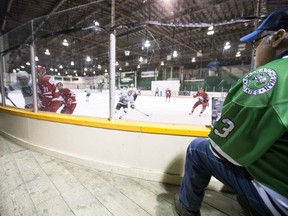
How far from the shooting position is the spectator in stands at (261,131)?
1.70ft

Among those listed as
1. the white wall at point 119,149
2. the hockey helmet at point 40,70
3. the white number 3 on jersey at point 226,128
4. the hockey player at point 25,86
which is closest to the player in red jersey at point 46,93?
the hockey helmet at point 40,70

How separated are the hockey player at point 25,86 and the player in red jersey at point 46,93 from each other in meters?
0.15

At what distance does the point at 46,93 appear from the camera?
2.41 m

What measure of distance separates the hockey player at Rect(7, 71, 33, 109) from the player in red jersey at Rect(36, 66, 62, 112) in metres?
0.15

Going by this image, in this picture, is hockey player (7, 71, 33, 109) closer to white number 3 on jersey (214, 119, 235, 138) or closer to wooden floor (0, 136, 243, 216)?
wooden floor (0, 136, 243, 216)

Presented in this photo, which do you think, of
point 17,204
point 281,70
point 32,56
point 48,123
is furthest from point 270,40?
point 32,56

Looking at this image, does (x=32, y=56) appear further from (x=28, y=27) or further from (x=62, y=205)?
(x=62, y=205)

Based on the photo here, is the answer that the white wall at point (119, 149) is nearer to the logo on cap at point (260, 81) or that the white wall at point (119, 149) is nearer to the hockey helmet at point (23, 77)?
the hockey helmet at point (23, 77)

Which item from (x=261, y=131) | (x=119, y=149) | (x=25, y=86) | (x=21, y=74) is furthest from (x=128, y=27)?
(x=21, y=74)

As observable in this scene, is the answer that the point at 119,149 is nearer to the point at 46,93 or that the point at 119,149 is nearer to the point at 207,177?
the point at 207,177

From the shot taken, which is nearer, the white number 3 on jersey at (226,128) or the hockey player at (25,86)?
the white number 3 on jersey at (226,128)

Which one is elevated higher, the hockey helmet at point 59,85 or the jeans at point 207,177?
the hockey helmet at point 59,85

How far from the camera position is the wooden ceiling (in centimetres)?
167

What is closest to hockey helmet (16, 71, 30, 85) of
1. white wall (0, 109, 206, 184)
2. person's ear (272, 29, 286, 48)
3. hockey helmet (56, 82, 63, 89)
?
hockey helmet (56, 82, 63, 89)
